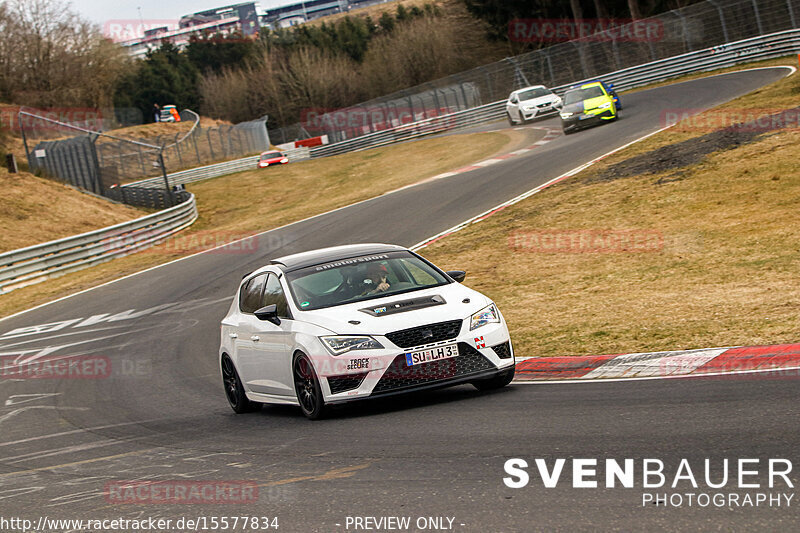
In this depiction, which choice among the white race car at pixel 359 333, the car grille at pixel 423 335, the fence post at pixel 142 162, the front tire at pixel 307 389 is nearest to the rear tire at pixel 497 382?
the white race car at pixel 359 333

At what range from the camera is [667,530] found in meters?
4.53

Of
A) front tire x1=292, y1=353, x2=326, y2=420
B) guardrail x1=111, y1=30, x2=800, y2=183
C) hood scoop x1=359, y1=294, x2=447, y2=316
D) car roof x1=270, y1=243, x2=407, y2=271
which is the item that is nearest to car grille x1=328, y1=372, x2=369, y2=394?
front tire x1=292, y1=353, x2=326, y2=420

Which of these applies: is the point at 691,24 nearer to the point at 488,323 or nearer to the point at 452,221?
the point at 452,221

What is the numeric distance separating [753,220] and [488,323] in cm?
950

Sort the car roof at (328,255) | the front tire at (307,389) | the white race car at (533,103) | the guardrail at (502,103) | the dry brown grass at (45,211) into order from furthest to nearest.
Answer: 1. the guardrail at (502,103)
2. the white race car at (533,103)
3. the dry brown grass at (45,211)
4. the car roof at (328,255)
5. the front tire at (307,389)

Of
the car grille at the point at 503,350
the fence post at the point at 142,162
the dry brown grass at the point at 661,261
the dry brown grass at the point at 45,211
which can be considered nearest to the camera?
the car grille at the point at 503,350

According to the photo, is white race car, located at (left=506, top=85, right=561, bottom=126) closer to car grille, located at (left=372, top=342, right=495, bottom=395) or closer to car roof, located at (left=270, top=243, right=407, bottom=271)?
car roof, located at (left=270, top=243, right=407, bottom=271)

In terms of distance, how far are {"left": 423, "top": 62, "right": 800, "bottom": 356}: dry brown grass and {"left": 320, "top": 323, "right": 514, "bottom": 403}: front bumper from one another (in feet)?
7.37

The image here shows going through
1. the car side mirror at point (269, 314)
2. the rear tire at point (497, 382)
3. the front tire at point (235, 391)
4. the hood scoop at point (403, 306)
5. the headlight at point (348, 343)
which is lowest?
the rear tire at point (497, 382)

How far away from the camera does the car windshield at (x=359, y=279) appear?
916 centimetres

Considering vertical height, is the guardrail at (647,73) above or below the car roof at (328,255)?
above

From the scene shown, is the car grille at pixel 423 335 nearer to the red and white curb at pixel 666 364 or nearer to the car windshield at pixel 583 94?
the red and white curb at pixel 666 364

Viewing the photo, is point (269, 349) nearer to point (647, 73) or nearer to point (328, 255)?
point (328, 255)

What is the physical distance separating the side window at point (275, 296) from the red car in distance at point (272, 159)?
51.3m
